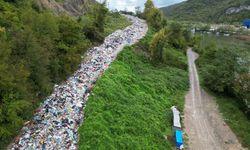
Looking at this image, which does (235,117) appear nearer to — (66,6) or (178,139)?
(178,139)

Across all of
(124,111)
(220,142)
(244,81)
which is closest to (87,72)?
(124,111)

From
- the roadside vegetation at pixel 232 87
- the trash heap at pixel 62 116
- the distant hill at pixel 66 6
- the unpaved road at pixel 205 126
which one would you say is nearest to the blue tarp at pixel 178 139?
the unpaved road at pixel 205 126

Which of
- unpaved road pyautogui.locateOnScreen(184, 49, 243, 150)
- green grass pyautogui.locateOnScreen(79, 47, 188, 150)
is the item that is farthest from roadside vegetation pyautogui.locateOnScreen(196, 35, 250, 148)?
green grass pyautogui.locateOnScreen(79, 47, 188, 150)

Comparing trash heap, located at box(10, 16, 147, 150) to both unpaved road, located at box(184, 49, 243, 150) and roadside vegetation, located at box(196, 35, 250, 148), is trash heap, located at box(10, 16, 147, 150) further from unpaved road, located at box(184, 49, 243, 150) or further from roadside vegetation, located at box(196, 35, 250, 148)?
roadside vegetation, located at box(196, 35, 250, 148)

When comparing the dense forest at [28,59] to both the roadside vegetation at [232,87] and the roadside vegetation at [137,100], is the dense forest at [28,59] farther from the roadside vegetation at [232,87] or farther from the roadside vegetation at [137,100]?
the roadside vegetation at [232,87]

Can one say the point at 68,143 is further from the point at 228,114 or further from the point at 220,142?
the point at 228,114

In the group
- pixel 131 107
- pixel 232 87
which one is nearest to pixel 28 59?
pixel 131 107
